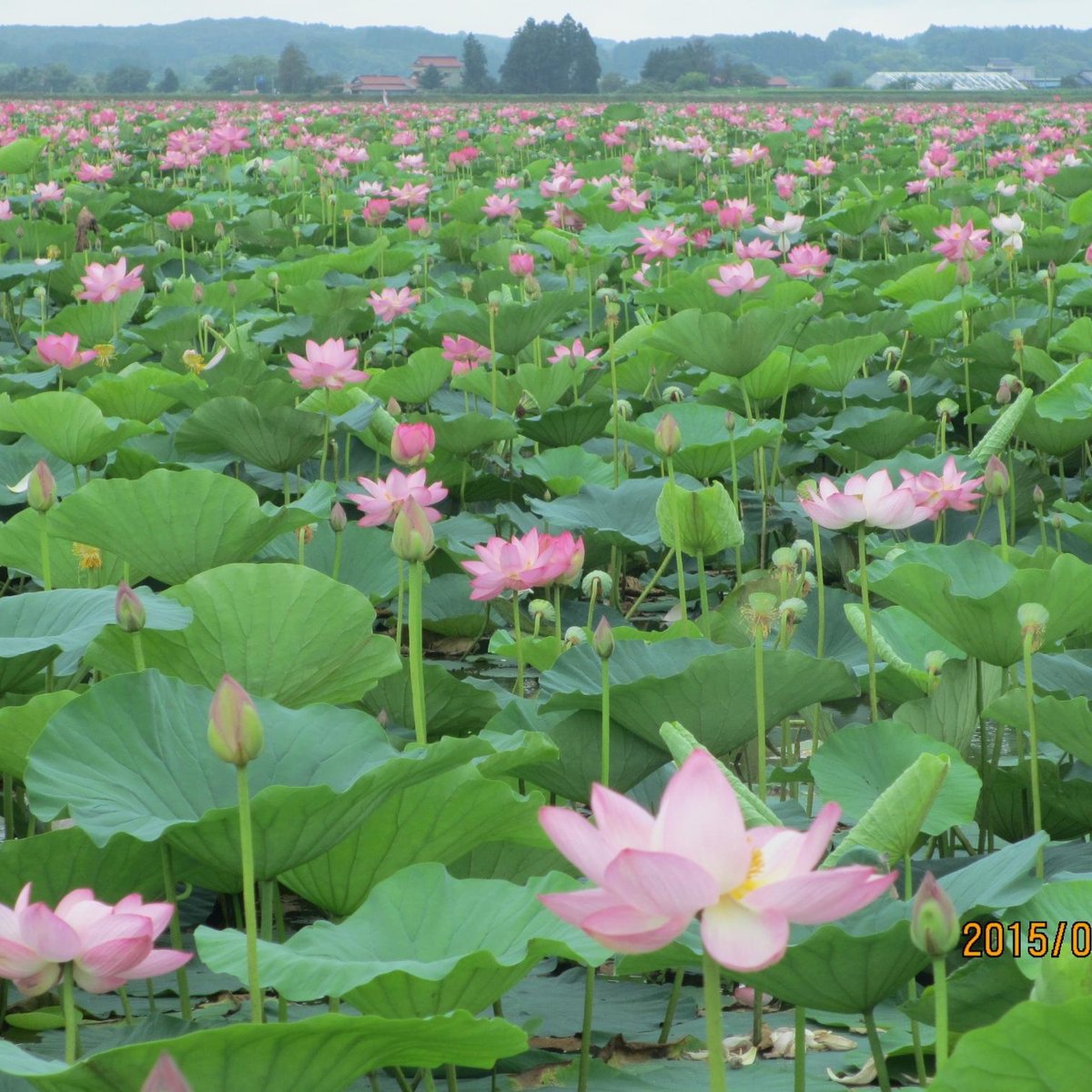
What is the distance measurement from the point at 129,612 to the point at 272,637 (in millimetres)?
248

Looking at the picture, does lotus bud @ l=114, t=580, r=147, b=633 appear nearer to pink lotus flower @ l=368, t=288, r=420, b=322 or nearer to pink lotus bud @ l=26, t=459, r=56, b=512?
pink lotus bud @ l=26, t=459, r=56, b=512

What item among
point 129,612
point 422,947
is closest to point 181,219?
point 129,612

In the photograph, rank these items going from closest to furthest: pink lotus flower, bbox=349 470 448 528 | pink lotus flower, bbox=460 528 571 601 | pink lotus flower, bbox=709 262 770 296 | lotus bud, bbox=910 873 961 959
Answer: lotus bud, bbox=910 873 961 959 → pink lotus flower, bbox=460 528 571 601 → pink lotus flower, bbox=349 470 448 528 → pink lotus flower, bbox=709 262 770 296

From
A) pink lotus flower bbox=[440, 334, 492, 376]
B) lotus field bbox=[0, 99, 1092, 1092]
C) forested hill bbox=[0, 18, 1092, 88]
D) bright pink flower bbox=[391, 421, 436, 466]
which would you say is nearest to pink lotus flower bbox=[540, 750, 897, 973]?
lotus field bbox=[0, 99, 1092, 1092]

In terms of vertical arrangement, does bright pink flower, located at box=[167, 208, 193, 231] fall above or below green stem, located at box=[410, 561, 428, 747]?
above

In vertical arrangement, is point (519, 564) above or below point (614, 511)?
above

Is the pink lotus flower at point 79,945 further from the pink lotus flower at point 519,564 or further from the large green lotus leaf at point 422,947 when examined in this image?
the pink lotus flower at point 519,564

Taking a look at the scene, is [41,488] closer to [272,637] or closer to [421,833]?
[272,637]

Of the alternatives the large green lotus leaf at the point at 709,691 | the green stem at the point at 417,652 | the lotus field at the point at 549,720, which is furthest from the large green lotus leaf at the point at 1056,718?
the green stem at the point at 417,652

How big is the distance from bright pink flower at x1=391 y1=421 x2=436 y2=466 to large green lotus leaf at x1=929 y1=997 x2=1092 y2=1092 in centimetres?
147

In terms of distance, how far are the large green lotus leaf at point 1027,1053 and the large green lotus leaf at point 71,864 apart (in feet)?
2.47

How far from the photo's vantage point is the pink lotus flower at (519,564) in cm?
172

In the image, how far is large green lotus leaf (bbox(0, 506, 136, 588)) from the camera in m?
2.05

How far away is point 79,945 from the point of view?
910 millimetres
